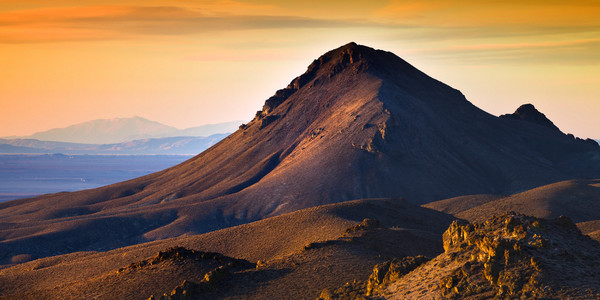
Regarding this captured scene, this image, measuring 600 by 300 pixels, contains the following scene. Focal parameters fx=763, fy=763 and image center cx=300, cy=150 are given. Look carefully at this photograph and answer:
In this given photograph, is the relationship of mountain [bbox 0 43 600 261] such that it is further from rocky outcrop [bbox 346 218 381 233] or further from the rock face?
the rock face

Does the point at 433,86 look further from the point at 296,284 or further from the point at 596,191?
the point at 296,284

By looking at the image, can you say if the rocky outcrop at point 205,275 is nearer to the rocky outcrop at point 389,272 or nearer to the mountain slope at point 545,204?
the rocky outcrop at point 389,272

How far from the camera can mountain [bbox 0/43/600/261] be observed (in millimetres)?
112125

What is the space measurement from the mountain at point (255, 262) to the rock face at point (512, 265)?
8.37 m

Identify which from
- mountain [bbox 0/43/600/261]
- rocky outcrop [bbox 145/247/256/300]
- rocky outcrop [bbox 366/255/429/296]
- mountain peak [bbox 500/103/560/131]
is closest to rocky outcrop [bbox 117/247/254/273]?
rocky outcrop [bbox 145/247/256/300]

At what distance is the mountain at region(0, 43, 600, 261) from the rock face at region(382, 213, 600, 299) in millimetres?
75856

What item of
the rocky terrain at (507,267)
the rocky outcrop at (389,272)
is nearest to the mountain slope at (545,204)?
the rocky outcrop at (389,272)

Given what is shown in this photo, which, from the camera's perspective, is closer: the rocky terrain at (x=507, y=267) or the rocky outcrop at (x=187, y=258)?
the rocky terrain at (x=507, y=267)

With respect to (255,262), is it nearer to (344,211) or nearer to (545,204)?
(344,211)

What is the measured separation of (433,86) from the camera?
16150 cm

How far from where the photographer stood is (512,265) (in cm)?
2942

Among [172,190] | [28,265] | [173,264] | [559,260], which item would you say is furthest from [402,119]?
[559,260]

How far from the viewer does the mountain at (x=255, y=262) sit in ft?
135

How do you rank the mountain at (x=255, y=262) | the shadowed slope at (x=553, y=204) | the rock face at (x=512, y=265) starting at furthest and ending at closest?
the shadowed slope at (x=553, y=204) → the mountain at (x=255, y=262) → the rock face at (x=512, y=265)
